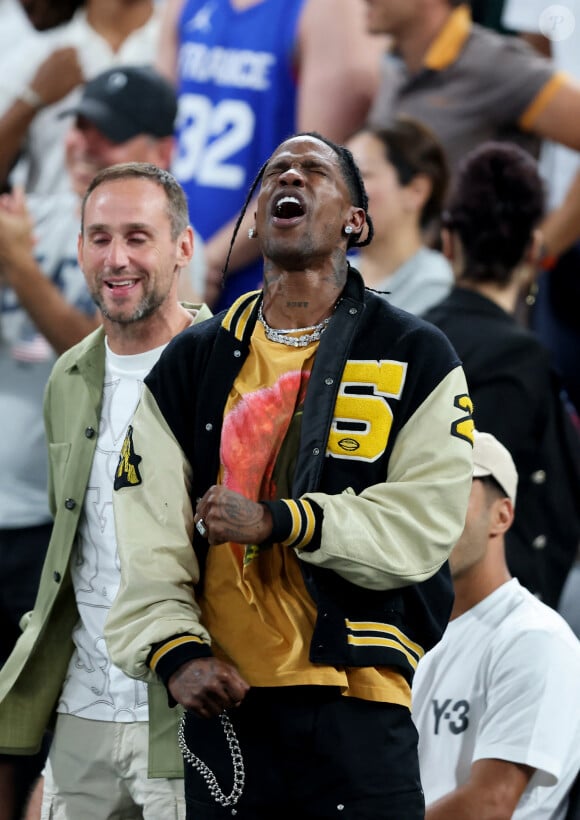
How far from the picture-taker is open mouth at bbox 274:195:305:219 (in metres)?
2.42

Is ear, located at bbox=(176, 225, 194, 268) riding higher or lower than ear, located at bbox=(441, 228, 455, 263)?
higher

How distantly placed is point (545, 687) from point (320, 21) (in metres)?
2.91

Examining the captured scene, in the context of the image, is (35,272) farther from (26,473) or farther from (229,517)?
(229,517)

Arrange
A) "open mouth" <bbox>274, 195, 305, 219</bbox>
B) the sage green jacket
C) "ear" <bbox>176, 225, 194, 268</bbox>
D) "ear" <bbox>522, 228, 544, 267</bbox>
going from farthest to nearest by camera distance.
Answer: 1. "ear" <bbox>522, 228, 544, 267</bbox>
2. "ear" <bbox>176, 225, 194, 268</bbox>
3. the sage green jacket
4. "open mouth" <bbox>274, 195, 305, 219</bbox>

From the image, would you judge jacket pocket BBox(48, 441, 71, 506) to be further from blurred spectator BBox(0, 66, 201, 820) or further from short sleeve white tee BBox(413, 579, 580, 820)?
blurred spectator BBox(0, 66, 201, 820)

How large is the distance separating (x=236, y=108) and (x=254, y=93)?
0.08 metres

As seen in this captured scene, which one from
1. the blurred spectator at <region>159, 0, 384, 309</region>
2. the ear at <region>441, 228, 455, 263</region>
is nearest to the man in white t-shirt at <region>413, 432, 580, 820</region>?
the ear at <region>441, 228, 455, 263</region>

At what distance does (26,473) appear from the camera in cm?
446

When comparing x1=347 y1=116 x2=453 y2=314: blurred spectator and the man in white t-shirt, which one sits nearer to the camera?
the man in white t-shirt

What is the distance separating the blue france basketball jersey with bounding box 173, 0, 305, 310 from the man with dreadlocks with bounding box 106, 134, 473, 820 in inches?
107

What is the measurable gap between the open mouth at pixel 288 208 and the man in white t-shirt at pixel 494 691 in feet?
3.40

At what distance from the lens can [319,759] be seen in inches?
88.7

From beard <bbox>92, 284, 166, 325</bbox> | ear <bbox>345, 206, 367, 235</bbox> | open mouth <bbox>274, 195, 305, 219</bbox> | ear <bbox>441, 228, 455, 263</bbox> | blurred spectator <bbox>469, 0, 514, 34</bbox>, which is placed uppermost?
open mouth <bbox>274, 195, 305, 219</bbox>

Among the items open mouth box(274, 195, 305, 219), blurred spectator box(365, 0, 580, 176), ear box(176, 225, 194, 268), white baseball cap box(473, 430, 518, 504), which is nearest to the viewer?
open mouth box(274, 195, 305, 219)
